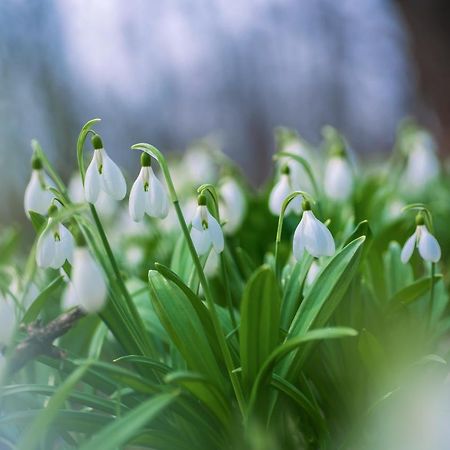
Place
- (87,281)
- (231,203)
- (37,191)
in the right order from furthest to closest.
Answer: (231,203) → (37,191) → (87,281)

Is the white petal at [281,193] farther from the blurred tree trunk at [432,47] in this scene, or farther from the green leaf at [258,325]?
the blurred tree trunk at [432,47]

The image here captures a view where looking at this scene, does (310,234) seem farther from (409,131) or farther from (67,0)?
(67,0)

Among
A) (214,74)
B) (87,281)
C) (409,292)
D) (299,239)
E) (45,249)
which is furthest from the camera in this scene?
(214,74)

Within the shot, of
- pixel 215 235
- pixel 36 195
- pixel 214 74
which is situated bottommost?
pixel 214 74

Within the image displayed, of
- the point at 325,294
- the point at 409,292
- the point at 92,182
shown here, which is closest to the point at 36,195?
the point at 92,182

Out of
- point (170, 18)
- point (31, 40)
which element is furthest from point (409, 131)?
point (170, 18)

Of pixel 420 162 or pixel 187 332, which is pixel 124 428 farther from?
pixel 420 162

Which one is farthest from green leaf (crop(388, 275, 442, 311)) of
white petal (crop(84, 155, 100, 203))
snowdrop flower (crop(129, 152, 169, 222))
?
white petal (crop(84, 155, 100, 203))

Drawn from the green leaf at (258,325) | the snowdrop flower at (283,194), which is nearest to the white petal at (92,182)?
the green leaf at (258,325)
